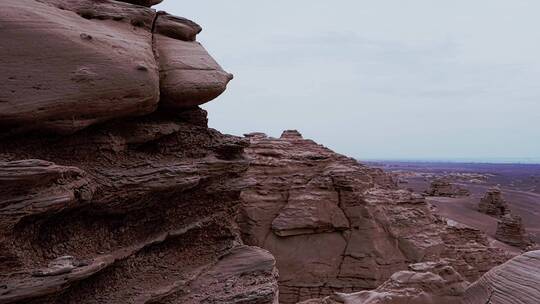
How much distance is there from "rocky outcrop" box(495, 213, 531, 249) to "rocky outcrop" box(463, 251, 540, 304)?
1276 inches

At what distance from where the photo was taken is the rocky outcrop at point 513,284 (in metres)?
4.12

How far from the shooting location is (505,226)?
34.2 metres

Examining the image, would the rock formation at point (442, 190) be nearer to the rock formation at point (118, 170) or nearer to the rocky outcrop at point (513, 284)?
the rock formation at point (118, 170)

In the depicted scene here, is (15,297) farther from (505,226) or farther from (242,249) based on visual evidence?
(505,226)

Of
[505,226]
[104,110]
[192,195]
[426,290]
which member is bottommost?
[505,226]

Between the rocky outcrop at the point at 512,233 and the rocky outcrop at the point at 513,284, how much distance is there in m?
32.4

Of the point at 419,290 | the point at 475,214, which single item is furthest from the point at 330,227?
the point at 475,214

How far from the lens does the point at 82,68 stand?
6.42 m

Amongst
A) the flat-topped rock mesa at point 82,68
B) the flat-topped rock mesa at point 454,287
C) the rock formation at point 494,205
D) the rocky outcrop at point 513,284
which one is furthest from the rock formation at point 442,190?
the rocky outcrop at point 513,284

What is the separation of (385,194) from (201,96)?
14382 millimetres

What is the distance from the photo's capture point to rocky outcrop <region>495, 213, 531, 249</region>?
3322cm

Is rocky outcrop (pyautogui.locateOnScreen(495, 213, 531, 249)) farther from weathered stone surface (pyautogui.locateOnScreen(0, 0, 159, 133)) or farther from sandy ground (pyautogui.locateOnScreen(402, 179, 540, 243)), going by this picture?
weathered stone surface (pyautogui.locateOnScreen(0, 0, 159, 133))

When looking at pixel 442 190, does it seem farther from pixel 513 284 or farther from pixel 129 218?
pixel 513 284

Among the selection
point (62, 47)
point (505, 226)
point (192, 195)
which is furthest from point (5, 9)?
point (505, 226)
